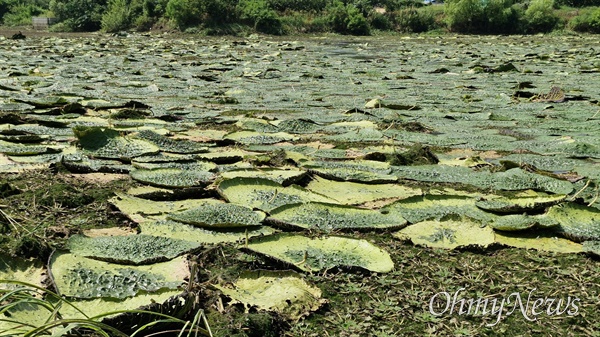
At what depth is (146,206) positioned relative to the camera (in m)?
1.91

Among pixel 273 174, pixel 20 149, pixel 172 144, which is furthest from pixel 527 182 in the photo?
pixel 20 149

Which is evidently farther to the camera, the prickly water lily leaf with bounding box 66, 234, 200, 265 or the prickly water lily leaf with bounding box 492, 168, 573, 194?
the prickly water lily leaf with bounding box 492, 168, 573, 194

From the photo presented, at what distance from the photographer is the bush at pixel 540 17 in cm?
2566

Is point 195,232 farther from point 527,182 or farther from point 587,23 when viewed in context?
point 587,23

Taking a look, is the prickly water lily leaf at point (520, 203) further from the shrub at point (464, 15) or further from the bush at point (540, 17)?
the bush at point (540, 17)

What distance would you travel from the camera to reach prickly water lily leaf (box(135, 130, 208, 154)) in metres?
2.76

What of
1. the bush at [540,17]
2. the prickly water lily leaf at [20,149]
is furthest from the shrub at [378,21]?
the prickly water lily leaf at [20,149]

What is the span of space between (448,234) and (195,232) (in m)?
0.82

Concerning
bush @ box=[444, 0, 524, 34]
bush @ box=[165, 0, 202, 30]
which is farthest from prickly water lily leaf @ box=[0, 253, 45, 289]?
bush @ box=[444, 0, 524, 34]

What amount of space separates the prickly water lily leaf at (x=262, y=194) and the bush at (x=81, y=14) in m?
23.5

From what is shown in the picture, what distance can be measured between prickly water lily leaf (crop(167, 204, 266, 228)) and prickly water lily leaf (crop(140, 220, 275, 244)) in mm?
19

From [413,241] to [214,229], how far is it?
648mm

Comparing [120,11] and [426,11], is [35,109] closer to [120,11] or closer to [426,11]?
[120,11]

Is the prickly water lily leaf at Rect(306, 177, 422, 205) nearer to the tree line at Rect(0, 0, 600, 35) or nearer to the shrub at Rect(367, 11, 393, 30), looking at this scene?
the tree line at Rect(0, 0, 600, 35)
